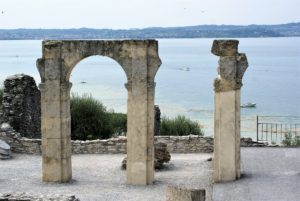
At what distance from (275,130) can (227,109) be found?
23.2 metres

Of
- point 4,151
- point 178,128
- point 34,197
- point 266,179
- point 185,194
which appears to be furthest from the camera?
point 178,128

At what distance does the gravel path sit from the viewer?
17438 millimetres

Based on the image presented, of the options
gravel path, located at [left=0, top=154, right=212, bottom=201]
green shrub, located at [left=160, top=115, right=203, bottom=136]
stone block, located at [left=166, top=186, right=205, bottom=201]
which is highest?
green shrub, located at [left=160, top=115, right=203, bottom=136]

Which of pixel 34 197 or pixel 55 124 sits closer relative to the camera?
pixel 34 197

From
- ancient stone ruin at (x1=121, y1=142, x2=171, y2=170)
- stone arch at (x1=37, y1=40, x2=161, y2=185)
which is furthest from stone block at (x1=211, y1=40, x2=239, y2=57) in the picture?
ancient stone ruin at (x1=121, y1=142, x2=171, y2=170)

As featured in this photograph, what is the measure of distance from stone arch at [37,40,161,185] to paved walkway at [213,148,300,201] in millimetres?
2612

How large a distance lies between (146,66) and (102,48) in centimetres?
145

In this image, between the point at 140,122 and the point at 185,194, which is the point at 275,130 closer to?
the point at 140,122

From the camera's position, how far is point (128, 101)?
18531mm

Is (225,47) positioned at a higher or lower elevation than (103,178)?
higher

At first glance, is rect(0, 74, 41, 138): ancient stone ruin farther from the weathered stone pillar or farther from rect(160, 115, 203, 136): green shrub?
the weathered stone pillar

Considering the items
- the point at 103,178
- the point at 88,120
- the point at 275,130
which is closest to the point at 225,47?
the point at 103,178

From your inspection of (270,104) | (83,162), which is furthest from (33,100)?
(270,104)

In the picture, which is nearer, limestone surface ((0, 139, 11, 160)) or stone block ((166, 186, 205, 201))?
stone block ((166, 186, 205, 201))
